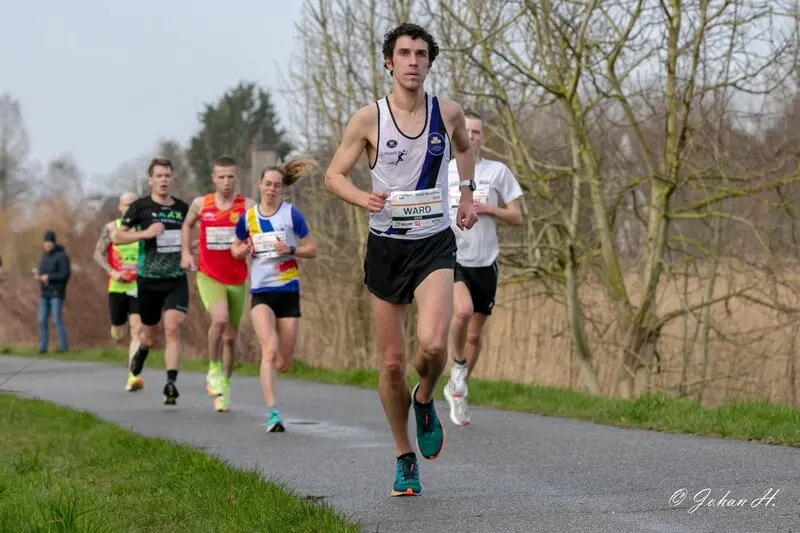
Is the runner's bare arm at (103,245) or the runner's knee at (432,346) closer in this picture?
the runner's knee at (432,346)

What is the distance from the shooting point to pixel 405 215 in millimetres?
6508

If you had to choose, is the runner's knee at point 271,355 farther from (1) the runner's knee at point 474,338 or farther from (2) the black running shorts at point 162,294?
(2) the black running shorts at point 162,294

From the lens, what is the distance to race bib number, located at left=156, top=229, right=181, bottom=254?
12.9 meters

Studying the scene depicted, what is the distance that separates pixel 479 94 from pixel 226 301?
3390mm

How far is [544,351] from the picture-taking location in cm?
1652

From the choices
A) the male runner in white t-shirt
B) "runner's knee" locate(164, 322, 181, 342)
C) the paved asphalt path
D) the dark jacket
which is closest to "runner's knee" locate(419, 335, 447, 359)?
the paved asphalt path

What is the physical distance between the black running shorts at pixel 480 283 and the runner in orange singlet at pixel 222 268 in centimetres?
236

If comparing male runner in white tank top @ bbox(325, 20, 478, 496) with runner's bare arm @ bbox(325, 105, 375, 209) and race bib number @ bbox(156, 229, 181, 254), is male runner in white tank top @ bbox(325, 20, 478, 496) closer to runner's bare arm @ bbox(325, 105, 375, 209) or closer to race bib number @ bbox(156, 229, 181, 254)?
runner's bare arm @ bbox(325, 105, 375, 209)

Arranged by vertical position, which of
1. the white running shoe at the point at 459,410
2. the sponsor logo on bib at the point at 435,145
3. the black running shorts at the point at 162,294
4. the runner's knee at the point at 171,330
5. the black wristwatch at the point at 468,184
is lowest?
the white running shoe at the point at 459,410

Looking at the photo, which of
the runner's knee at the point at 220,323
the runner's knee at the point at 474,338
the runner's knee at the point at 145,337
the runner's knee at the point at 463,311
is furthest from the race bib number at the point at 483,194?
the runner's knee at the point at 145,337

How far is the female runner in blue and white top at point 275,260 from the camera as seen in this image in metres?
10.5

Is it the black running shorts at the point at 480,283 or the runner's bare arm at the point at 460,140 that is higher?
the runner's bare arm at the point at 460,140

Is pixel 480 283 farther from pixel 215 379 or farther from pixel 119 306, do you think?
pixel 119 306

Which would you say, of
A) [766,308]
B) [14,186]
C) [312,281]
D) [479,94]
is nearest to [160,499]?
[479,94]
